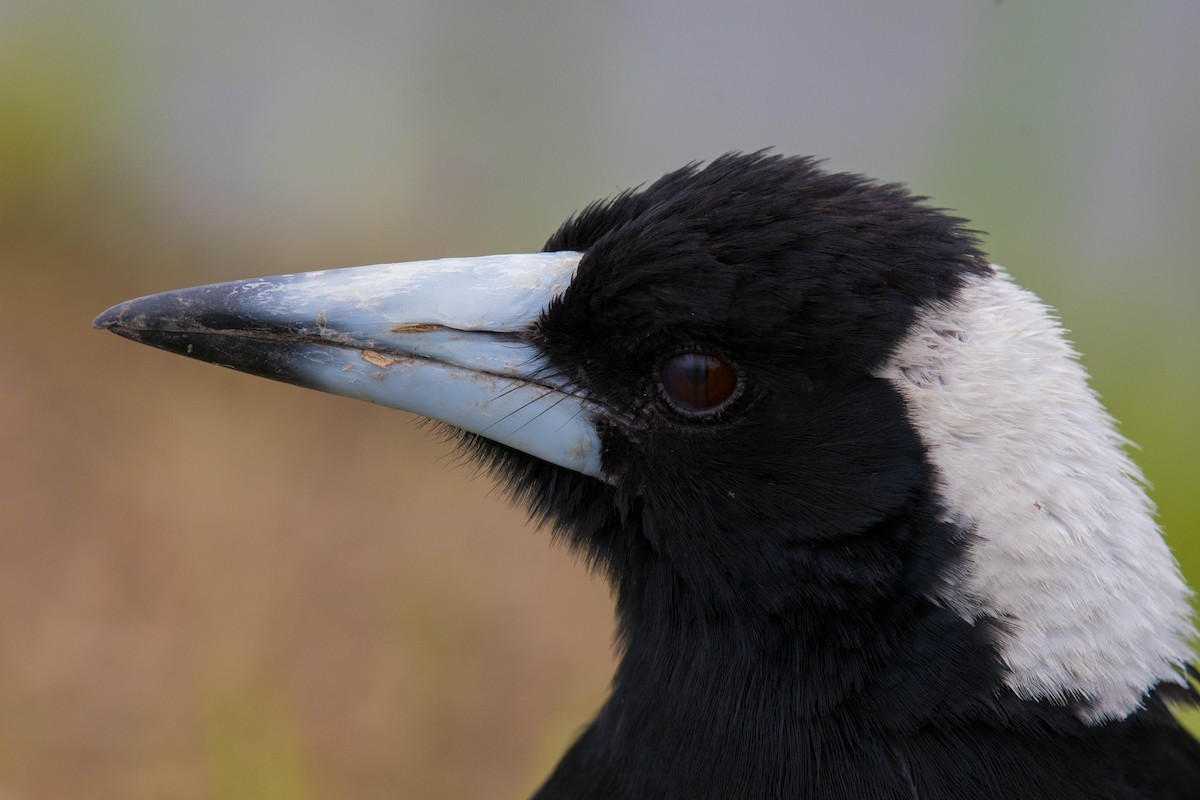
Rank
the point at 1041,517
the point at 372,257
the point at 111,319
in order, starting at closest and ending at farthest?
1. the point at 1041,517
2. the point at 111,319
3. the point at 372,257

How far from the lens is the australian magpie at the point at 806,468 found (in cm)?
165

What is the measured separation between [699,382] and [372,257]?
13.0 feet

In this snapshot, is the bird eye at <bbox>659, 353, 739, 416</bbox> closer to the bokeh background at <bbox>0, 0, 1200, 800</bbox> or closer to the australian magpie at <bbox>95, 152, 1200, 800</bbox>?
the australian magpie at <bbox>95, 152, 1200, 800</bbox>

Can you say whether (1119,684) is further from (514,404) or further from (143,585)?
(143,585)

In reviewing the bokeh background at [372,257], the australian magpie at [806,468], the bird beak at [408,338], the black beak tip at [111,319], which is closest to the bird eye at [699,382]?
the australian magpie at [806,468]

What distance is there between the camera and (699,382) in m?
1.74

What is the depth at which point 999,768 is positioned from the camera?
1654 millimetres

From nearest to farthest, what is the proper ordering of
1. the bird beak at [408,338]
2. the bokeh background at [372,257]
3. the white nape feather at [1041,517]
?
the white nape feather at [1041,517], the bird beak at [408,338], the bokeh background at [372,257]

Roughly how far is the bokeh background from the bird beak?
6.91ft

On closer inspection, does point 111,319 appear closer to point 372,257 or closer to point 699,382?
point 699,382

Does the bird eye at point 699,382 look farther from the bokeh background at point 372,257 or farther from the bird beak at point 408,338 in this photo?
the bokeh background at point 372,257

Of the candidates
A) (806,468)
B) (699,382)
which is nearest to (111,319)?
(699,382)

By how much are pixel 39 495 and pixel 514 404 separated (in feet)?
11.2

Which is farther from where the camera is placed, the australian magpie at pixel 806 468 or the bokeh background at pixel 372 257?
the bokeh background at pixel 372 257
